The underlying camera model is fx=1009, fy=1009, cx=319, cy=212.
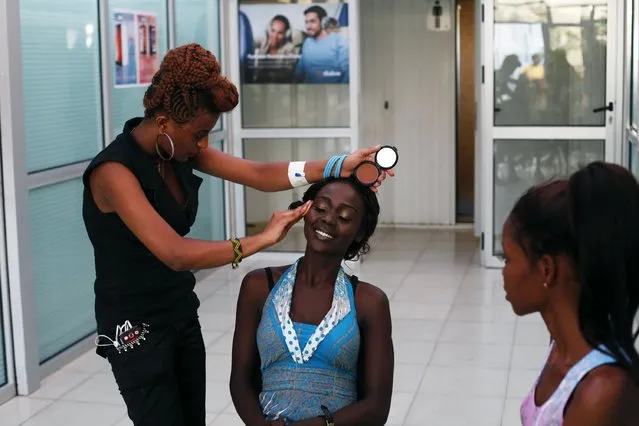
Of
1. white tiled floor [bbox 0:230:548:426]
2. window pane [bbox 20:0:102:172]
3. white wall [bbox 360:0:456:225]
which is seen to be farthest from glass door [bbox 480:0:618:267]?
window pane [bbox 20:0:102:172]

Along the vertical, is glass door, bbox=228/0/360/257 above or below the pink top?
above

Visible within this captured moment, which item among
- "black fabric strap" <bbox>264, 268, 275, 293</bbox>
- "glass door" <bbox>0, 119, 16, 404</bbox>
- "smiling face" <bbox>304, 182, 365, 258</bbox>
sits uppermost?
"smiling face" <bbox>304, 182, 365, 258</bbox>

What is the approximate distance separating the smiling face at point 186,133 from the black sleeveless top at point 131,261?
7 centimetres

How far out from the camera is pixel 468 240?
27.1ft

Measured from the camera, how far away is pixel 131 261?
2.45 m

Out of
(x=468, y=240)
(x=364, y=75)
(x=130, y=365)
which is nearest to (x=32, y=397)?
(x=130, y=365)

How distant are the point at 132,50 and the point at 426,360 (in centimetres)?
244

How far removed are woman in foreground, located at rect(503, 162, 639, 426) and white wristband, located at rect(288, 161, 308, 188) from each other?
3.90 ft

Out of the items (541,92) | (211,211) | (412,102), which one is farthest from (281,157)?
(541,92)

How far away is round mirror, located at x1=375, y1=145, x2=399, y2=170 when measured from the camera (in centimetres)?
246

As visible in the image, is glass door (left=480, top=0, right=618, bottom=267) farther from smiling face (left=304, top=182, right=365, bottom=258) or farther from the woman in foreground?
the woman in foreground

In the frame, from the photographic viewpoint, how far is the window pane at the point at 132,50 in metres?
5.55

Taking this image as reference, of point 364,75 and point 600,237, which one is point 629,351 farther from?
point 364,75

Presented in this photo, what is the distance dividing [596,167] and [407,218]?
7657 millimetres
